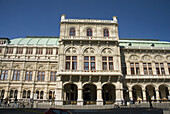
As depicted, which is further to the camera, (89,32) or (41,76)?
(41,76)

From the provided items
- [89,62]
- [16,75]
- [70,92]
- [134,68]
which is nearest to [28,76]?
[16,75]

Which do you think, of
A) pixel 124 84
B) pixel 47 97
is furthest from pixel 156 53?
pixel 47 97

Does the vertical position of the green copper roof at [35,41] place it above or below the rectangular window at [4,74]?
above

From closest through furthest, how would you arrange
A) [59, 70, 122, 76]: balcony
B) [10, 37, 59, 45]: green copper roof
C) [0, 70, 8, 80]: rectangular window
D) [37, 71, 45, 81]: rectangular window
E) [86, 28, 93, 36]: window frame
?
[59, 70, 122, 76]: balcony
[86, 28, 93, 36]: window frame
[0, 70, 8, 80]: rectangular window
[37, 71, 45, 81]: rectangular window
[10, 37, 59, 45]: green copper roof

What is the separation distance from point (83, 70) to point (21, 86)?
23.0 m

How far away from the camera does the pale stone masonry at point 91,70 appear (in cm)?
2855

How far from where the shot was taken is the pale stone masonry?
28.5 m

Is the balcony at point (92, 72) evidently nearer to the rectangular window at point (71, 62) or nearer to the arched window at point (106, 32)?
the rectangular window at point (71, 62)

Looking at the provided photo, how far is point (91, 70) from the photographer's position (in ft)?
94.2

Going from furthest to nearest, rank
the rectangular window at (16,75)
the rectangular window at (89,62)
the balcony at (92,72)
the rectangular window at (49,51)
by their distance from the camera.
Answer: the rectangular window at (49,51), the rectangular window at (16,75), the rectangular window at (89,62), the balcony at (92,72)

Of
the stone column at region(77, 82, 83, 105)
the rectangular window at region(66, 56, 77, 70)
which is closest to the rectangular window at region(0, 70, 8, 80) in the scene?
the rectangular window at region(66, 56, 77, 70)

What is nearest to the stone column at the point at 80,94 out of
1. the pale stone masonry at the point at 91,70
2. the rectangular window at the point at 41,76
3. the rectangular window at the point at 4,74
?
the pale stone masonry at the point at 91,70

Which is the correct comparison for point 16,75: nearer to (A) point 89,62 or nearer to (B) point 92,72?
(A) point 89,62

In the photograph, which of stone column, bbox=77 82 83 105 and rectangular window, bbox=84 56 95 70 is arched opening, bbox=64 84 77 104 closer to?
stone column, bbox=77 82 83 105
